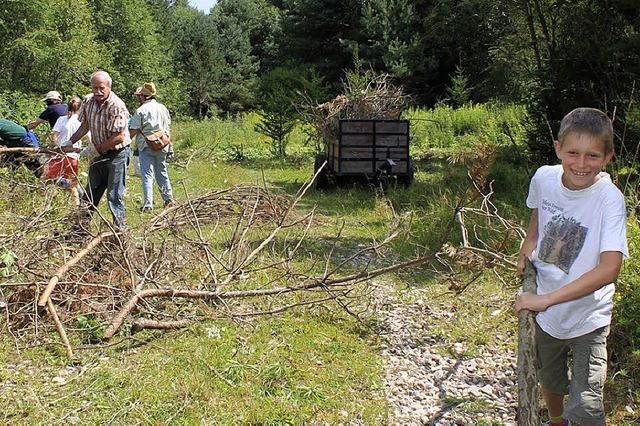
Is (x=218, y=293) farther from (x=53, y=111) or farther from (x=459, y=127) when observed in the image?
(x=459, y=127)

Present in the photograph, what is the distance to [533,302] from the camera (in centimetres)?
276

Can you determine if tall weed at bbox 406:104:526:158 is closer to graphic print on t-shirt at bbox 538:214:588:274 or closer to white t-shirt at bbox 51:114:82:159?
white t-shirt at bbox 51:114:82:159

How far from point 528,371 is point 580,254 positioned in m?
0.56

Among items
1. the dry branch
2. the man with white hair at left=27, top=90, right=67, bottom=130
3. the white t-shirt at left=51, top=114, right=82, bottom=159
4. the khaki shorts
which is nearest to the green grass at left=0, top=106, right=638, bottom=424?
the dry branch

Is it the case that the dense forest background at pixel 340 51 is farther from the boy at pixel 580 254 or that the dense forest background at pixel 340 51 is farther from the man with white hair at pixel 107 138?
the man with white hair at pixel 107 138

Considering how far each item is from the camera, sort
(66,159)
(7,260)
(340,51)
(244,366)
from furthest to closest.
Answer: (340,51) → (66,159) → (7,260) → (244,366)

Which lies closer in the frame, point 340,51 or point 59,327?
point 59,327

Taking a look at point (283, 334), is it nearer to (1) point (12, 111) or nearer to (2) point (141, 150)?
(2) point (141, 150)

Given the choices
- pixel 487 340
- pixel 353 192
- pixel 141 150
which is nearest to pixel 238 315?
pixel 487 340

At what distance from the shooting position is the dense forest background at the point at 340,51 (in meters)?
9.38

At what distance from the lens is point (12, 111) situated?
14.7m

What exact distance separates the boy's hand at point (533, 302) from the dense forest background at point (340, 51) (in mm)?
3969

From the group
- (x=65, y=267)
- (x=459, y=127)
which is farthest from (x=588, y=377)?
(x=459, y=127)

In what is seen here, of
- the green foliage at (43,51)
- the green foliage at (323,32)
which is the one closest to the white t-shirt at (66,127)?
the green foliage at (43,51)
